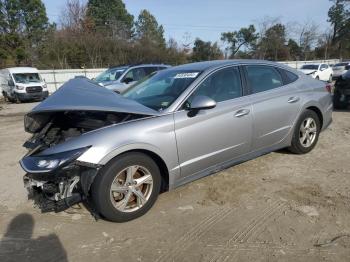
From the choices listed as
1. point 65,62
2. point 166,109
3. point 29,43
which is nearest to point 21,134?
point 166,109

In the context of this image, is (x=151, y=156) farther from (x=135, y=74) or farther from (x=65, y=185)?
(x=135, y=74)

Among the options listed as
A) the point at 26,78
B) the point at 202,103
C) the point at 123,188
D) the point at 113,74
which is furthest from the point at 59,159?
the point at 26,78

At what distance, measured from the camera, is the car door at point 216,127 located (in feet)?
13.2

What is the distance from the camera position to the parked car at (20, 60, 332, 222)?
3465mm

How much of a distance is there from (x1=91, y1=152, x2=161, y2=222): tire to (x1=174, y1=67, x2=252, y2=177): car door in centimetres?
42

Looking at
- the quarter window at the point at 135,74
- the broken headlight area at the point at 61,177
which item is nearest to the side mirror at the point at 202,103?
the broken headlight area at the point at 61,177

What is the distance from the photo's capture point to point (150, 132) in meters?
3.73

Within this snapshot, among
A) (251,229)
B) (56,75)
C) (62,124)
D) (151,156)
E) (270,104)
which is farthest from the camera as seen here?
(56,75)

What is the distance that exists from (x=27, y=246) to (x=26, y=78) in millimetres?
19151

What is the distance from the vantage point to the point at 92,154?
Answer: 337 cm

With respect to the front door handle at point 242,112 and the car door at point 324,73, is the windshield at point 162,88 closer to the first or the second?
the front door handle at point 242,112

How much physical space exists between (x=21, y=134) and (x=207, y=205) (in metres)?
6.47

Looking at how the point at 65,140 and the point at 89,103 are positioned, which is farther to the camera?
the point at 89,103

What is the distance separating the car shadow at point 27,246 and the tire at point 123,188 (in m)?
0.55
